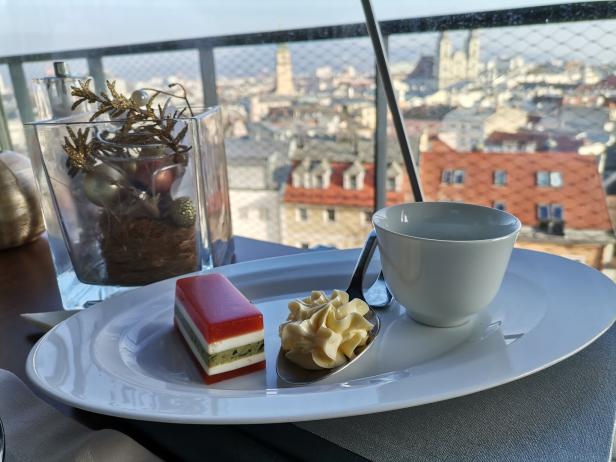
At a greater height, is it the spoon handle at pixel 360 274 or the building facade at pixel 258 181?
the spoon handle at pixel 360 274

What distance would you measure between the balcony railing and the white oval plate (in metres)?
0.58

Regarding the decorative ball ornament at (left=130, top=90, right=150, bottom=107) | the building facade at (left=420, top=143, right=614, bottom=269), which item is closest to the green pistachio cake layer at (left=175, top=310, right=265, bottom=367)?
the decorative ball ornament at (left=130, top=90, right=150, bottom=107)

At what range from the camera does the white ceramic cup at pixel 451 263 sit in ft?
1.07

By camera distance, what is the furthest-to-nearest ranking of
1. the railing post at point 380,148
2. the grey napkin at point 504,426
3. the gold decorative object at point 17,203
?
the railing post at point 380,148
the gold decorative object at point 17,203
the grey napkin at point 504,426

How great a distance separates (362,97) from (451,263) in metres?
1.52

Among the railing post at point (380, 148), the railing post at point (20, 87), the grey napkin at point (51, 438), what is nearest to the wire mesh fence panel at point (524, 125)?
the railing post at point (380, 148)

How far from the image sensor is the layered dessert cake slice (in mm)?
317

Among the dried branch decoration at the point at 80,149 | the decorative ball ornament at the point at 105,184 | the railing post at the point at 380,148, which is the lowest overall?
the railing post at the point at 380,148

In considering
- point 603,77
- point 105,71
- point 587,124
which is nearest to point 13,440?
point 105,71

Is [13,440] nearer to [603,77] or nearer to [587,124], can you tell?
[603,77]

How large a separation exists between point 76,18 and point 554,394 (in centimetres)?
208

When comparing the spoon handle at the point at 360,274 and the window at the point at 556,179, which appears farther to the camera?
the window at the point at 556,179

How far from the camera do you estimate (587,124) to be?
158 cm

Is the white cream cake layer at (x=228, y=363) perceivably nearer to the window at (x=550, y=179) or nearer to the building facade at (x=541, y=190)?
the building facade at (x=541, y=190)
